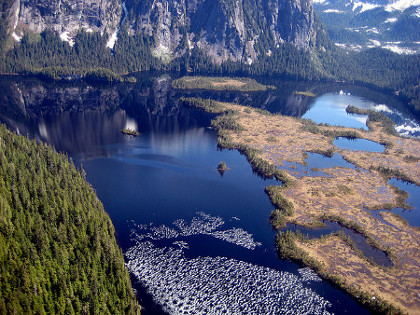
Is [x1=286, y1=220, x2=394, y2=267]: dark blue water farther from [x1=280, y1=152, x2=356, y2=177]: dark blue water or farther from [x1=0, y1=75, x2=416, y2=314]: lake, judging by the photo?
[x1=280, y1=152, x2=356, y2=177]: dark blue water

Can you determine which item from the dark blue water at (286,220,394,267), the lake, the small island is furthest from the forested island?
the small island

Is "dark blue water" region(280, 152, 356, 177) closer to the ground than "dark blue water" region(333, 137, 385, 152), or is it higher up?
closer to the ground

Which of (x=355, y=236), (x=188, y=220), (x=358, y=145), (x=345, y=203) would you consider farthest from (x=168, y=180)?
(x=358, y=145)

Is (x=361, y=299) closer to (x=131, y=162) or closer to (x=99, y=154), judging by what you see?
(x=131, y=162)

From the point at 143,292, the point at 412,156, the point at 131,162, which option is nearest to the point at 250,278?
the point at 143,292

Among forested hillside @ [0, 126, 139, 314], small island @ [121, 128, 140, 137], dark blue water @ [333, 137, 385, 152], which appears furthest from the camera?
dark blue water @ [333, 137, 385, 152]

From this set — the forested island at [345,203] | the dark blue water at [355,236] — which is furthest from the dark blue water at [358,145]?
the dark blue water at [355,236]
